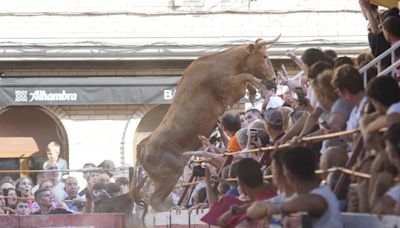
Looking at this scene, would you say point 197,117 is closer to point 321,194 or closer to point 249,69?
point 249,69

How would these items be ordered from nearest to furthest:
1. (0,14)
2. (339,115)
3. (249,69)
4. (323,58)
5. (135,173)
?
(339,115) → (323,58) → (249,69) → (135,173) → (0,14)

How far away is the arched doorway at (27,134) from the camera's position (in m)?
32.8

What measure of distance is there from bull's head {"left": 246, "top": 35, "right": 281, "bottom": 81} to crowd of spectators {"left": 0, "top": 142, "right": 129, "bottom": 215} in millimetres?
3754

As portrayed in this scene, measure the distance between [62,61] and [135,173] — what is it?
11.1m

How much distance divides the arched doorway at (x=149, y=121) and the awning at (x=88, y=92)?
2.41 ft

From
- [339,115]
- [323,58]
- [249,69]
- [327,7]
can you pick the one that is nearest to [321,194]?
[339,115]

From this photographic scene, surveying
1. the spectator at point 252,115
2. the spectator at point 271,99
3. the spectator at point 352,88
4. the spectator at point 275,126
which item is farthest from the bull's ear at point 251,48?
the spectator at point 352,88

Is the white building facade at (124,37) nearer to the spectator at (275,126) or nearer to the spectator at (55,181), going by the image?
the spectator at (55,181)

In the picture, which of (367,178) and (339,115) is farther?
(339,115)

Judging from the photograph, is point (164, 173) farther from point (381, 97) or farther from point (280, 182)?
point (381, 97)

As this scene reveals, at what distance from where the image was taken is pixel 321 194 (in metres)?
8.33

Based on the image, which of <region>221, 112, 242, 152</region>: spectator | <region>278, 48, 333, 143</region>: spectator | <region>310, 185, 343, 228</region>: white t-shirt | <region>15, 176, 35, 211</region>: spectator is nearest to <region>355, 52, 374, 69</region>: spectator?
<region>278, 48, 333, 143</region>: spectator

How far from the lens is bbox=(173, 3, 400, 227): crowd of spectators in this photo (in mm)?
8250

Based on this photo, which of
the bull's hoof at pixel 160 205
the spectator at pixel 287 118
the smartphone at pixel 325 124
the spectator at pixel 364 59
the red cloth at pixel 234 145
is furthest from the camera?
the bull's hoof at pixel 160 205
